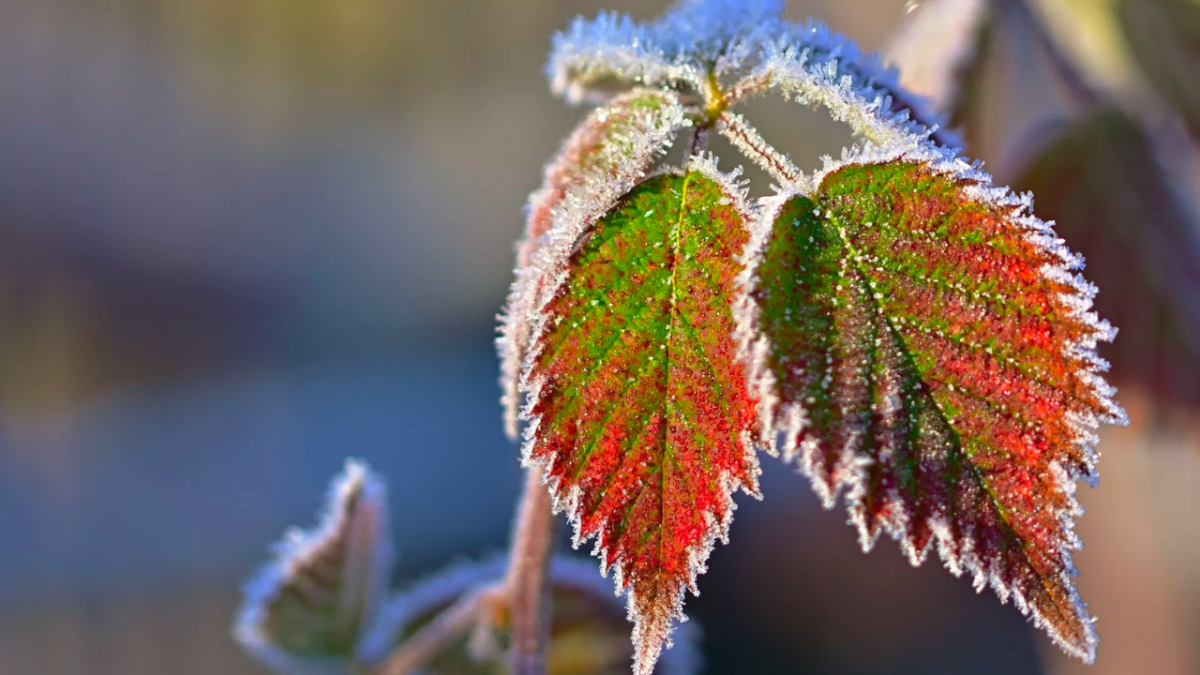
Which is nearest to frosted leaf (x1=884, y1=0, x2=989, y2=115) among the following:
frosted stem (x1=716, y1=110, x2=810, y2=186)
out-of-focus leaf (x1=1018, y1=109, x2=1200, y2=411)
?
out-of-focus leaf (x1=1018, y1=109, x2=1200, y2=411)

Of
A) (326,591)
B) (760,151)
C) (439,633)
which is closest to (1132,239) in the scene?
(760,151)

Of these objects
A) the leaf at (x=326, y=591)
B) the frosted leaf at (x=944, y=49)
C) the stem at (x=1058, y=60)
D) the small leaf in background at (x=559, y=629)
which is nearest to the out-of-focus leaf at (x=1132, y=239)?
the stem at (x=1058, y=60)

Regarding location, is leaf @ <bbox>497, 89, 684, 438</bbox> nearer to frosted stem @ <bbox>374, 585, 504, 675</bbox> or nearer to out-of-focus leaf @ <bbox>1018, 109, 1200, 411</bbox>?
frosted stem @ <bbox>374, 585, 504, 675</bbox>

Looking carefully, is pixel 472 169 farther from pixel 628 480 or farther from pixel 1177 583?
pixel 628 480

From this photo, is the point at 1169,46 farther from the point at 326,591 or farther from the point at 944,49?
the point at 326,591

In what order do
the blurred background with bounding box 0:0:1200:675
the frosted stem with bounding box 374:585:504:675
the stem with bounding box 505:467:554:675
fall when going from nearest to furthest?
the stem with bounding box 505:467:554:675 → the frosted stem with bounding box 374:585:504:675 → the blurred background with bounding box 0:0:1200:675

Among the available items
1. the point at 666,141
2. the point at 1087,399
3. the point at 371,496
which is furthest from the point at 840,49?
the point at 371,496
